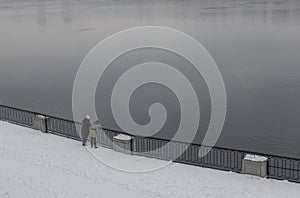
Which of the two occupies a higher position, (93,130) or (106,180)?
(93,130)

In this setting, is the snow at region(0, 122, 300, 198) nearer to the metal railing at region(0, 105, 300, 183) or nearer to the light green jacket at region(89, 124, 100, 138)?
the light green jacket at region(89, 124, 100, 138)

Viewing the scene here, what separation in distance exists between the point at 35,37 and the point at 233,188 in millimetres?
69942

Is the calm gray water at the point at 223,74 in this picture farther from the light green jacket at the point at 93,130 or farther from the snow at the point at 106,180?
the snow at the point at 106,180

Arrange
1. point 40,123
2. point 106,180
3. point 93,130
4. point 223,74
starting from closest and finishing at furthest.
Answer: point 106,180, point 93,130, point 40,123, point 223,74

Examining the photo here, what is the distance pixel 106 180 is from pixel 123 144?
3635 mm

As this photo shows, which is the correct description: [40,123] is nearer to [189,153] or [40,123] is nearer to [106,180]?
[189,153]

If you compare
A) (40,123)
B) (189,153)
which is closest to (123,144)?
(189,153)

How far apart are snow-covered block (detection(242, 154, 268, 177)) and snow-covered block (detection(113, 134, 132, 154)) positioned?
18.2 feet

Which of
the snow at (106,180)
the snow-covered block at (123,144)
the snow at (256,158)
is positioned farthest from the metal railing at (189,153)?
the snow at (256,158)

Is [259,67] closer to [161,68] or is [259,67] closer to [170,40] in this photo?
[161,68]

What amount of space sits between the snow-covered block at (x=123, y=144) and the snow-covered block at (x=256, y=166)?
553cm

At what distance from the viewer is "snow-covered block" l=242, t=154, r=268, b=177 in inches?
689

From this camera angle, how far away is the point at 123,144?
68.2 ft

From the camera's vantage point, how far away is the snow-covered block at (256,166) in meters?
17.5
